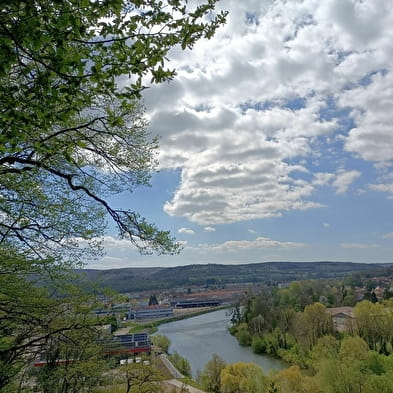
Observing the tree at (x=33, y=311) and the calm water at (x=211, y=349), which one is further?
the calm water at (x=211, y=349)

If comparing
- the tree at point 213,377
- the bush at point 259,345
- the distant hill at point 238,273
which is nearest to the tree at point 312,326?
the bush at point 259,345

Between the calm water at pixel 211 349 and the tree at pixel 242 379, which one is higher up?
the tree at pixel 242 379

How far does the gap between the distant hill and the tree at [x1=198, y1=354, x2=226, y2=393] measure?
86122 millimetres

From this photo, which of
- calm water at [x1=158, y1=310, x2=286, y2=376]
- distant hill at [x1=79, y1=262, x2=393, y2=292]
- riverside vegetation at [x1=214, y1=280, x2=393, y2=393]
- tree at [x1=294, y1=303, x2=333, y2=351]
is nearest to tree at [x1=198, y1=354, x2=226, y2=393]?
riverside vegetation at [x1=214, y1=280, x2=393, y2=393]

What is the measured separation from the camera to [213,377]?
1939 cm

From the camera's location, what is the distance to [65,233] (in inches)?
157

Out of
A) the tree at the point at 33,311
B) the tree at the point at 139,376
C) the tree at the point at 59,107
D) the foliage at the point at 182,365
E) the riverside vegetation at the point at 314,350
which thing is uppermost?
the tree at the point at 59,107

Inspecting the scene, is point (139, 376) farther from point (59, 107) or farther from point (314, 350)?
point (314, 350)

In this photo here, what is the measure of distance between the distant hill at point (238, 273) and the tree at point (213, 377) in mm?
86122

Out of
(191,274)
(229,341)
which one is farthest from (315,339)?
(191,274)

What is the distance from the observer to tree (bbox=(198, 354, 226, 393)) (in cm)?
1920

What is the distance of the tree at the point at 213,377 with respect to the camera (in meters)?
19.2

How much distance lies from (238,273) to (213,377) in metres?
133

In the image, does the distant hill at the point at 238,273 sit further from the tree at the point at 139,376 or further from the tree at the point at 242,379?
the tree at the point at 139,376
